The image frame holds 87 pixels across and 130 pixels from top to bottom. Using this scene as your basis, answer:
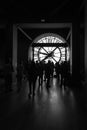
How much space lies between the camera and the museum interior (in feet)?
18.3

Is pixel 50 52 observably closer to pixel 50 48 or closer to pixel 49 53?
pixel 49 53

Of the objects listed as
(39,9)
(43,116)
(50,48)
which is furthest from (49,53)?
(43,116)

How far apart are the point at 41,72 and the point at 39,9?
4362mm

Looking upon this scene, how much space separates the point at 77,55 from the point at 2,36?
1133 centimetres

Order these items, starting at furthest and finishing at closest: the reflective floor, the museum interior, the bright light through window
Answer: the bright light through window, the museum interior, the reflective floor

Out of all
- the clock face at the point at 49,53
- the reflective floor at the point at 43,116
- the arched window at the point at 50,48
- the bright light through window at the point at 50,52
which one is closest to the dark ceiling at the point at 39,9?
the reflective floor at the point at 43,116

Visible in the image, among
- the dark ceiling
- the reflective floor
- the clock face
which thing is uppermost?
the dark ceiling

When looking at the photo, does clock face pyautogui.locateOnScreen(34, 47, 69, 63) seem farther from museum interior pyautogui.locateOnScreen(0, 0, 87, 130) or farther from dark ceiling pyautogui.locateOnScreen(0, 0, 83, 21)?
dark ceiling pyautogui.locateOnScreen(0, 0, 83, 21)

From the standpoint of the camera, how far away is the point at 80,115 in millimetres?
5887

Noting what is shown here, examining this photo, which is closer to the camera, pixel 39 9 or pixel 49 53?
pixel 39 9

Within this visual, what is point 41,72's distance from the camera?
13133mm

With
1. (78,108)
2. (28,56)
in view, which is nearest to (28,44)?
(28,56)

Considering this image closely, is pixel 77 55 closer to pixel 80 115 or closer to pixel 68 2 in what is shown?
pixel 68 2

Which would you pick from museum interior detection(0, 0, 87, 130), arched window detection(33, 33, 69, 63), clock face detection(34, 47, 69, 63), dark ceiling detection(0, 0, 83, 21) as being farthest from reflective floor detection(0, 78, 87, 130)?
clock face detection(34, 47, 69, 63)
